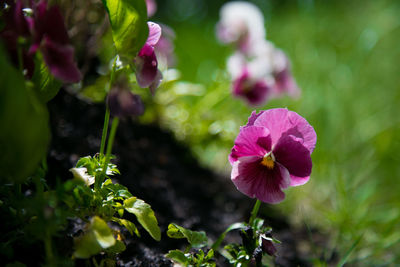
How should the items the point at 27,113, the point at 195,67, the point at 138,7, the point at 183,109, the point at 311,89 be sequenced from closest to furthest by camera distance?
the point at 27,113 < the point at 138,7 < the point at 183,109 < the point at 311,89 < the point at 195,67

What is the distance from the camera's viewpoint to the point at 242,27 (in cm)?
193

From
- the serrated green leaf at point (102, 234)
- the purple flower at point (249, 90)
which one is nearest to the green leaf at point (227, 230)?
the serrated green leaf at point (102, 234)

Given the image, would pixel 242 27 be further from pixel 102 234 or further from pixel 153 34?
pixel 102 234

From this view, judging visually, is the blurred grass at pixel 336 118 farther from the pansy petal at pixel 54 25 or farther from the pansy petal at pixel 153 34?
the pansy petal at pixel 54 25

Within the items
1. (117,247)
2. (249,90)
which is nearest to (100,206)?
(117,247)

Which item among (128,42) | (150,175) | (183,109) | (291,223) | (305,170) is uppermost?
(128,42)

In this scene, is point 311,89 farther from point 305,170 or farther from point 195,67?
point 305,170

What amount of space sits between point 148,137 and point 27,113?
1.10 meters

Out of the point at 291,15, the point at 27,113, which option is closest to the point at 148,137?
the point at 27,113

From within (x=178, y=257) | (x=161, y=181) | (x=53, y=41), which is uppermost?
(x=53, y=41)

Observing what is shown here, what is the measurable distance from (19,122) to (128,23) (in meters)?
0.31

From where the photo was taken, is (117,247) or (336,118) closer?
(117,247)

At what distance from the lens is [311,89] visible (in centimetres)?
247

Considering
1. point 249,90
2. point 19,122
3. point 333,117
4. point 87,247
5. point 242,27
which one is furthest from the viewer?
point 333,117
